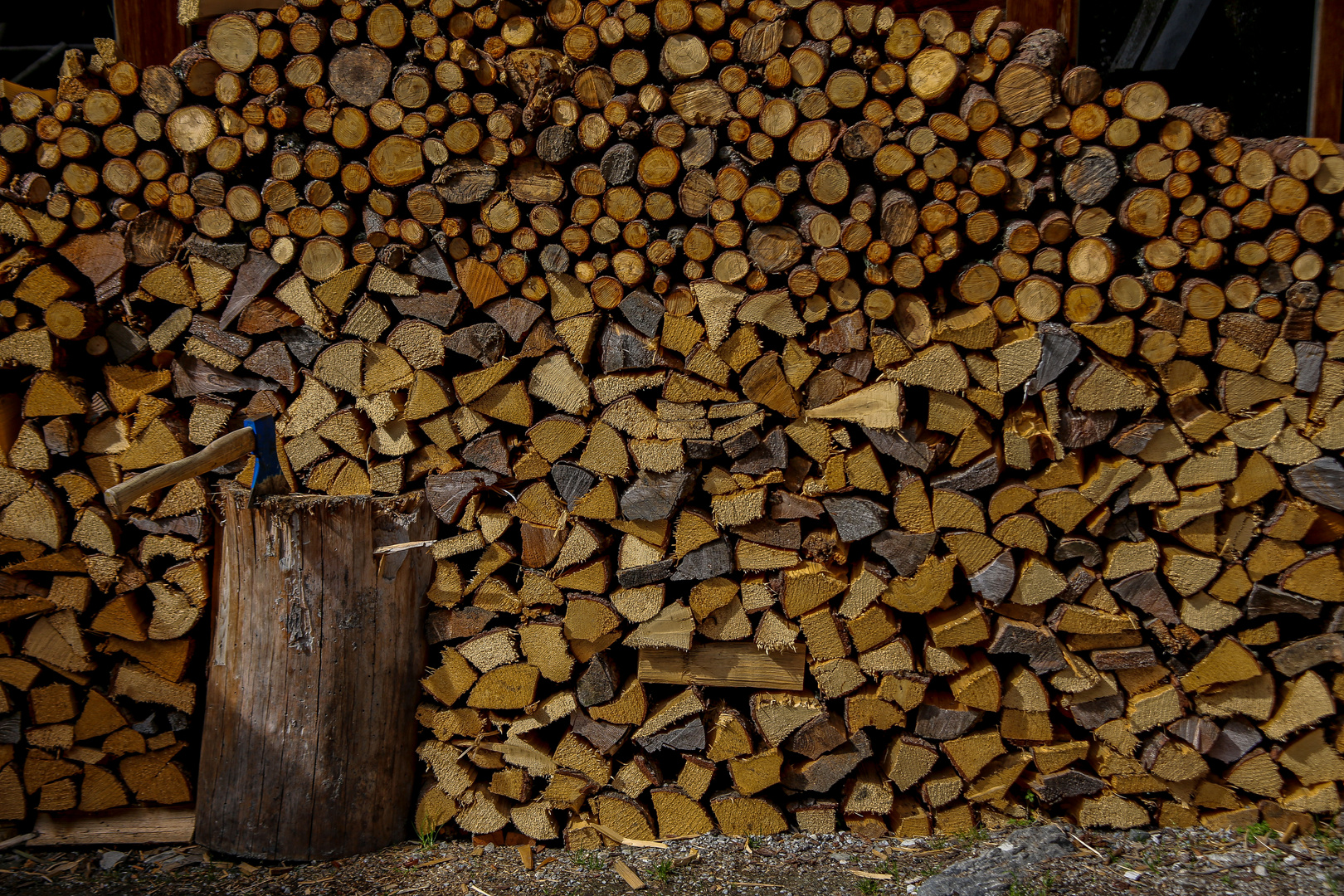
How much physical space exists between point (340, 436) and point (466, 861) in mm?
1524

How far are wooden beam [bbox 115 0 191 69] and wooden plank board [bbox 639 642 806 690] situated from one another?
9.93 ft

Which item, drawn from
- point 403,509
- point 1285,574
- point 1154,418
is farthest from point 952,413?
point 403,509

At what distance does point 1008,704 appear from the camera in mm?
2586

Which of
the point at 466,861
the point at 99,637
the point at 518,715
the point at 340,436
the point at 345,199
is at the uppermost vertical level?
the point at 345,199

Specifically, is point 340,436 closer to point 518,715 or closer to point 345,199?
point 345,199

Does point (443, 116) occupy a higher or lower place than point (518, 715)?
higher

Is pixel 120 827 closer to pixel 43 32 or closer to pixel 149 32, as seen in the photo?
pixel 149 32

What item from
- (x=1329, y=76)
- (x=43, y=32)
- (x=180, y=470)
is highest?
(x=43, y=32)

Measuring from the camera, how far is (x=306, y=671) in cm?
250

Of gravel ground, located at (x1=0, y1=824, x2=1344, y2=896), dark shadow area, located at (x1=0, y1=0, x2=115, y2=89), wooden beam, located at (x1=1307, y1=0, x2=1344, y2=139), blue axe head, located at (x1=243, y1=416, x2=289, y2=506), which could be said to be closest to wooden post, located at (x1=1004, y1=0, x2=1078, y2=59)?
wooden beam, located at (x1=1307, y1=0, x2=1344, y2=139)

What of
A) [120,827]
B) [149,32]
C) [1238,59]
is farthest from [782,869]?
[1238,59]

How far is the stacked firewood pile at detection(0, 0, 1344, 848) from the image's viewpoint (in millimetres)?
2326

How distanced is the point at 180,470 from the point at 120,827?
1.67m

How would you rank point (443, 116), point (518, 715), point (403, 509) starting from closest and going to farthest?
point (443, 116)
point (403, 509)
point (518, 715)
